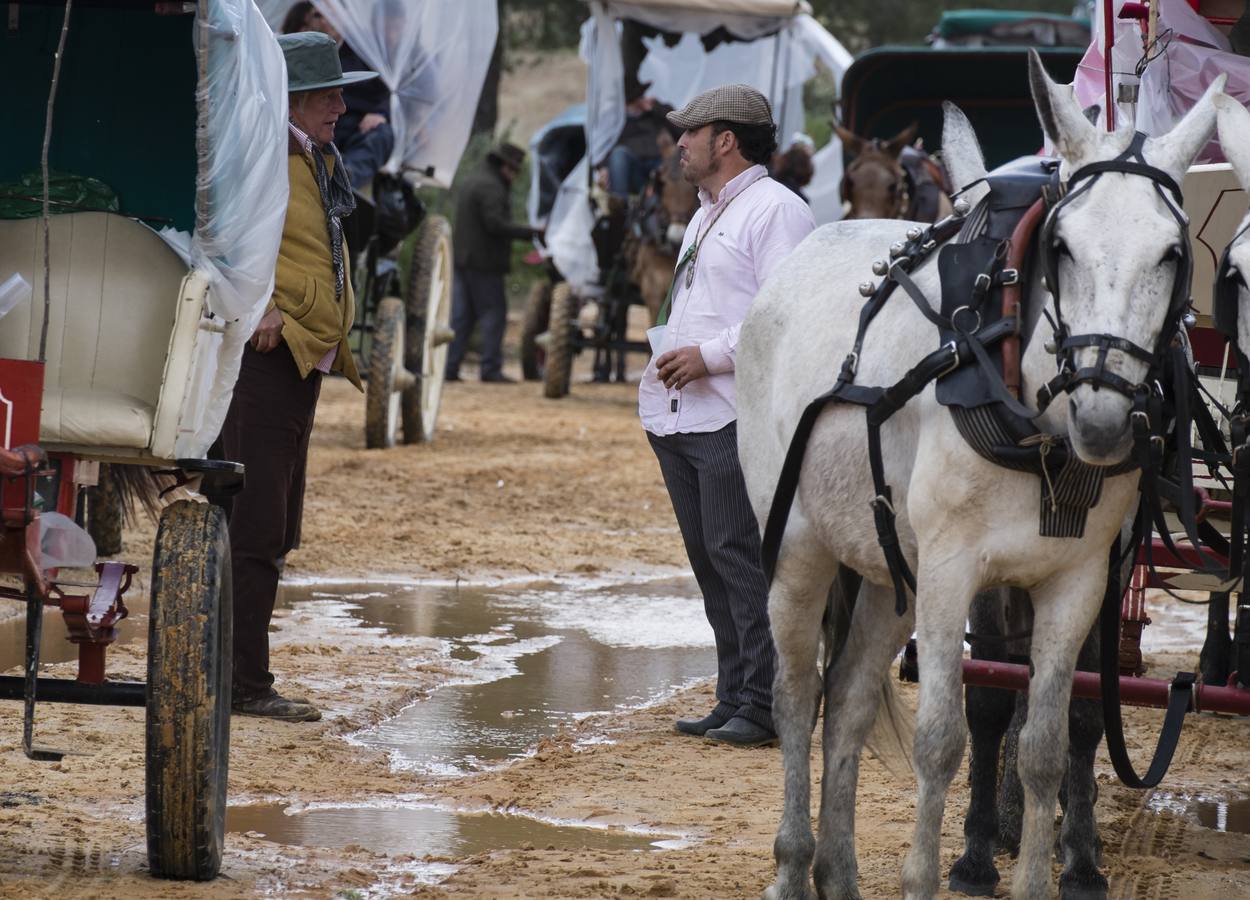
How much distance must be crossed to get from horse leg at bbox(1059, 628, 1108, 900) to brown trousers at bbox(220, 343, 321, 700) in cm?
279

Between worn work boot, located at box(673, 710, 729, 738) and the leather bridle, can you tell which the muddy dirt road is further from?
the leather bridle

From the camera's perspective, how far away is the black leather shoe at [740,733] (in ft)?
20.0

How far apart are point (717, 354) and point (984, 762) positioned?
1.71 metres

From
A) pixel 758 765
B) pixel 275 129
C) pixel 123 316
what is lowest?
pixel 758 765

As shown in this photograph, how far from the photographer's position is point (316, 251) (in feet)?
19.8

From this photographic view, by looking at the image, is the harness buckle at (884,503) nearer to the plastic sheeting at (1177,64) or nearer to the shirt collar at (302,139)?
the plastic sheeting at (1177,64)

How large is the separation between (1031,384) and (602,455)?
1030 centimetres

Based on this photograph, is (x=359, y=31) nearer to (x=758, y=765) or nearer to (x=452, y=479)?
(x=452, y=479)

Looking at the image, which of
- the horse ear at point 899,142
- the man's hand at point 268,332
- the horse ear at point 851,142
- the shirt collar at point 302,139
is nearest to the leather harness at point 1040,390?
the man's hand at point 268,332

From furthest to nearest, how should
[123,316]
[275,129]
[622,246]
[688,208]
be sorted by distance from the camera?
[622,246] < [688,208] < [123,316] < [275,129]

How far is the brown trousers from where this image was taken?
6020mm

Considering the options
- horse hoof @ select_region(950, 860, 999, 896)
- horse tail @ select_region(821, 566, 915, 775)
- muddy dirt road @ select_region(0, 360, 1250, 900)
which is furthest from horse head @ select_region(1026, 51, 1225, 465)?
muddy dirt road @ select_region(0, 360, 1250, 900)

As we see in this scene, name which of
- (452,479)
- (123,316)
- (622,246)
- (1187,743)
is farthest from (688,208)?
(123,316)

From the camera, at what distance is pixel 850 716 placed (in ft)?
14.8
